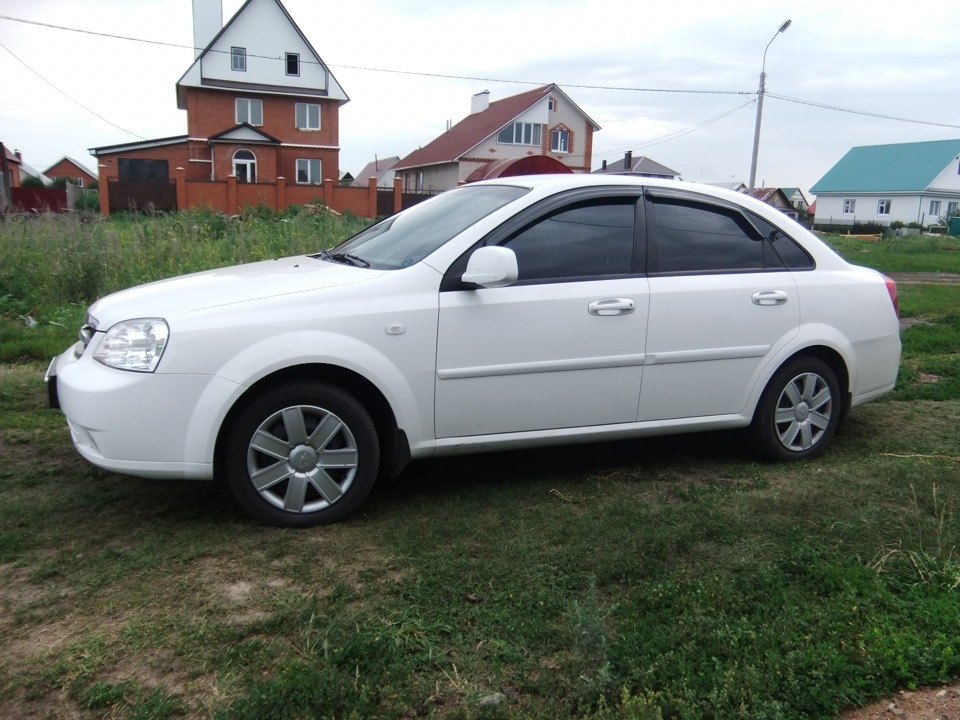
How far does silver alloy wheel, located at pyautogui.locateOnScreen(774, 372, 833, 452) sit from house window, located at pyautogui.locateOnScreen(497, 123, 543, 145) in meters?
46.3

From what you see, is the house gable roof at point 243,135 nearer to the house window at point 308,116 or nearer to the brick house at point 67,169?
the house window at point 308,116

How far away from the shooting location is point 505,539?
151 inches

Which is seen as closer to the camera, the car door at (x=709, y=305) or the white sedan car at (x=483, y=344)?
the white sedan car at (x=483, y=344)

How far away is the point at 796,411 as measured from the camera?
499 cm

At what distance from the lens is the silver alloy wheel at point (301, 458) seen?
3.87m

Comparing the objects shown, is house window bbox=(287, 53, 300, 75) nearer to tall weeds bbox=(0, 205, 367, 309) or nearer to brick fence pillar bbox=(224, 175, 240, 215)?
brick fence pillar bbox=(224, 175, 240, 215)

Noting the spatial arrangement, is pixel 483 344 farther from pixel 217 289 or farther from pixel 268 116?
pixel 268 116

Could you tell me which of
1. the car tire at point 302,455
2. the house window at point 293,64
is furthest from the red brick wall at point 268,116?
the car tire at point 302,455

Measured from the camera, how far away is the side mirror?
13.0ft

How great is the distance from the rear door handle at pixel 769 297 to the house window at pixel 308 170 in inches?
1676

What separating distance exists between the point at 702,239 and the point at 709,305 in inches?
16.2

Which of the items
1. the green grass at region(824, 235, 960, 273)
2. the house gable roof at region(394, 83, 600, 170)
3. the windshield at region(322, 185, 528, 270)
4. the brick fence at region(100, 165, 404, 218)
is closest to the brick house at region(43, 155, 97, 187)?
the house gable roof at region(394, 83, 600, 170)

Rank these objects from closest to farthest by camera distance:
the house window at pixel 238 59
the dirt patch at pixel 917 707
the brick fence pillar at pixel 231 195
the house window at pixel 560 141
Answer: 1. the dirt patch at pixel 917 707
2. the brick fence pillar at pixel 231 195
3. the house window at pixel 238 59
4. the house window at pixel 560 141

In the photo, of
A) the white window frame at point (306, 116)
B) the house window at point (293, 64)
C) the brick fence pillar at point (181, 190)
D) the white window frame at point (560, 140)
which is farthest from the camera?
the white window frame at point (560, 140)
